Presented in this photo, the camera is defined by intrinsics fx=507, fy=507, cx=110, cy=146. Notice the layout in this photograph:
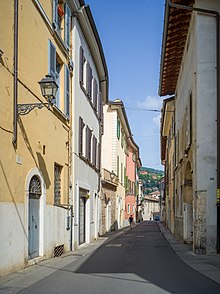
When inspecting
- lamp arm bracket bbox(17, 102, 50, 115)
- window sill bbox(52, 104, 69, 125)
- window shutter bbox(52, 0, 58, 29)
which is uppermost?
window shutter bbox(52, 0, 58, 29)

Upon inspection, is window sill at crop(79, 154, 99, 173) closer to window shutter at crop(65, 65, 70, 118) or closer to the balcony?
window shutter at crop(65, 65, 70, 118)

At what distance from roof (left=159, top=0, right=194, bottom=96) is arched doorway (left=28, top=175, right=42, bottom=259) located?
779cm

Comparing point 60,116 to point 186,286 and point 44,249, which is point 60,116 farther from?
point 186,286

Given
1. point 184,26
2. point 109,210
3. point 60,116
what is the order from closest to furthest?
point 60,116
point 184,26
point 109,210

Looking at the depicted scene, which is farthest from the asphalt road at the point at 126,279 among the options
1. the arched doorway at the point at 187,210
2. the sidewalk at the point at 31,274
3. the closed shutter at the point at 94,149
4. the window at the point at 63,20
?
the closed shutter at the point at 94,149

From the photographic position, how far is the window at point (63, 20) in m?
16.5

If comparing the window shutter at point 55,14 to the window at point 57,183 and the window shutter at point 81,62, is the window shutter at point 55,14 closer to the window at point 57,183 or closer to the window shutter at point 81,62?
the window shutter at point 81,62

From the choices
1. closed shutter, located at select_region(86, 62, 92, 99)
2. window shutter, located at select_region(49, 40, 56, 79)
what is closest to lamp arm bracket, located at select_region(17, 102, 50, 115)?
window shutter, located at select_region(49, 40, 56, 79)

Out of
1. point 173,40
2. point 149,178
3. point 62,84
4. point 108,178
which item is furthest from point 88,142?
point 149,178

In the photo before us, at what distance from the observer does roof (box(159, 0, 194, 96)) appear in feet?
59.1

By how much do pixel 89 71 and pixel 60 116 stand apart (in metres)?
7.15

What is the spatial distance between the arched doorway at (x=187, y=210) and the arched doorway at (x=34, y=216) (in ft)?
28.9

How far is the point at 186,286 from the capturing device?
9.60 m

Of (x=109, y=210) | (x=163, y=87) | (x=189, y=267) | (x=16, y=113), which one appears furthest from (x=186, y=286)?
(x=109, y=210)
